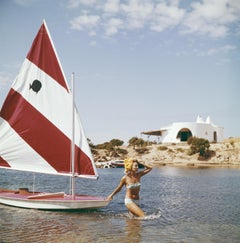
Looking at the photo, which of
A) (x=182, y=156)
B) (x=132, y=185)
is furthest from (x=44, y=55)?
(x=182, y=156)

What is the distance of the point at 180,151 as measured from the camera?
8481 cm

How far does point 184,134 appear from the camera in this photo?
341ft

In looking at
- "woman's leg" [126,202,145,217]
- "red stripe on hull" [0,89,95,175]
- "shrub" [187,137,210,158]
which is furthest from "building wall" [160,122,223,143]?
"woman's leg" [126,202,145,217]

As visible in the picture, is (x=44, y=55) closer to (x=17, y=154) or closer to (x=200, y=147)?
(x=17, y=154)

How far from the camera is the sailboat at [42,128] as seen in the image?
57.0 feet

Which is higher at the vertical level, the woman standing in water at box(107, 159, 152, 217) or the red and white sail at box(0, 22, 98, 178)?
the red and white sail at box(0, 22, 98, 178)

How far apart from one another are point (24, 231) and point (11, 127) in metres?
6.61

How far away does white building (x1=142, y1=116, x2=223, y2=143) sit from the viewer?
3869 inches

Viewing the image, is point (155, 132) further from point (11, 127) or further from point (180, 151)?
point (11, 127)

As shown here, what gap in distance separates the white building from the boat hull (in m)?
83.3

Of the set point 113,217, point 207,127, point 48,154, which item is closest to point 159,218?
point 113,217

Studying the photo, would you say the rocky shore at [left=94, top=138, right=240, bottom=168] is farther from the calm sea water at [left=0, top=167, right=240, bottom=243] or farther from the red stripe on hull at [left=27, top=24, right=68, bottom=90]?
the red stripe on hull at [left=27, top=24, right=68, bottom=90]

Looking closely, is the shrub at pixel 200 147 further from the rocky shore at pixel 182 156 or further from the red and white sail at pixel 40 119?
the red and white sail at pixel 40 119

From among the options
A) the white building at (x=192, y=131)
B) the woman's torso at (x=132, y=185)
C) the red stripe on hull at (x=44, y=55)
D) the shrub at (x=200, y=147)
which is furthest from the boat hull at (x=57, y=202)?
the white building at (x=192, y=131)
